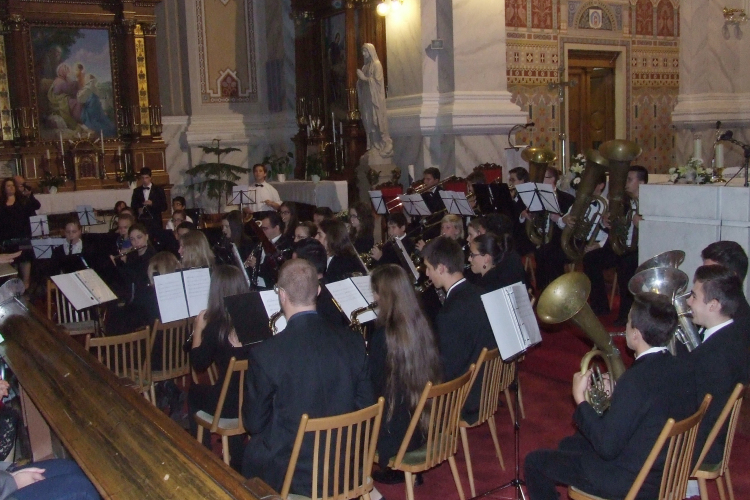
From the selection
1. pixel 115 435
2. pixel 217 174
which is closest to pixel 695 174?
pixel 115 435

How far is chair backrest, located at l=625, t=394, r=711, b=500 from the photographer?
112 inches

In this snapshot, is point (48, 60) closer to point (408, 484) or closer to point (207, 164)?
point (207, 164)

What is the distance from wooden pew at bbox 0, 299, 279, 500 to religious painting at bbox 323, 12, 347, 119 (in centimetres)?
1080

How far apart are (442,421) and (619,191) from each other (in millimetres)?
3710

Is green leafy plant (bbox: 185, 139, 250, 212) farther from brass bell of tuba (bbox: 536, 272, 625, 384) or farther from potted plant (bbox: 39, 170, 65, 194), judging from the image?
brass bell of tuba (bbox: 536, 272, 625, 384)

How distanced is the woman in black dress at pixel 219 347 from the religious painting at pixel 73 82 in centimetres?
990

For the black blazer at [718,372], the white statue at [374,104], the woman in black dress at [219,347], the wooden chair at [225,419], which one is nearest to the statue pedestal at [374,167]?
the white statue at [374,104]

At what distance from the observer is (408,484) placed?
12.1 ft

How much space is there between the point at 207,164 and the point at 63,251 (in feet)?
18.3

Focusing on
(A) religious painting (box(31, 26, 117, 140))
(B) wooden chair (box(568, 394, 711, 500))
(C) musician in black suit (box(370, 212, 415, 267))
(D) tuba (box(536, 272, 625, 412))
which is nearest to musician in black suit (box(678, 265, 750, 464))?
(D) tuba (box(536, 272, 625, 412))

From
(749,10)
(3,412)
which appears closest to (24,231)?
(3,412)

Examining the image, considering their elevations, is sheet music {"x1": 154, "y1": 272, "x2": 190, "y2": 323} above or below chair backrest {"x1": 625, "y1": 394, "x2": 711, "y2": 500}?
above

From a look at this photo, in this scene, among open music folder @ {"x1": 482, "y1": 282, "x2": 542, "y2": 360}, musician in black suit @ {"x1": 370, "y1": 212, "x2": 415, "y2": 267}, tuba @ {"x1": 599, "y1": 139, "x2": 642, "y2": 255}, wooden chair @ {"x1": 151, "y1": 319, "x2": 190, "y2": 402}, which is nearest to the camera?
open music folder @ {"x1": 482, "y1": 282, "x2": 542, "y2": 360}

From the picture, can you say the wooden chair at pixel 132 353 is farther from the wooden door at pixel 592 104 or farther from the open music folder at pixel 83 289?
the wooden door at pixel 592 104
